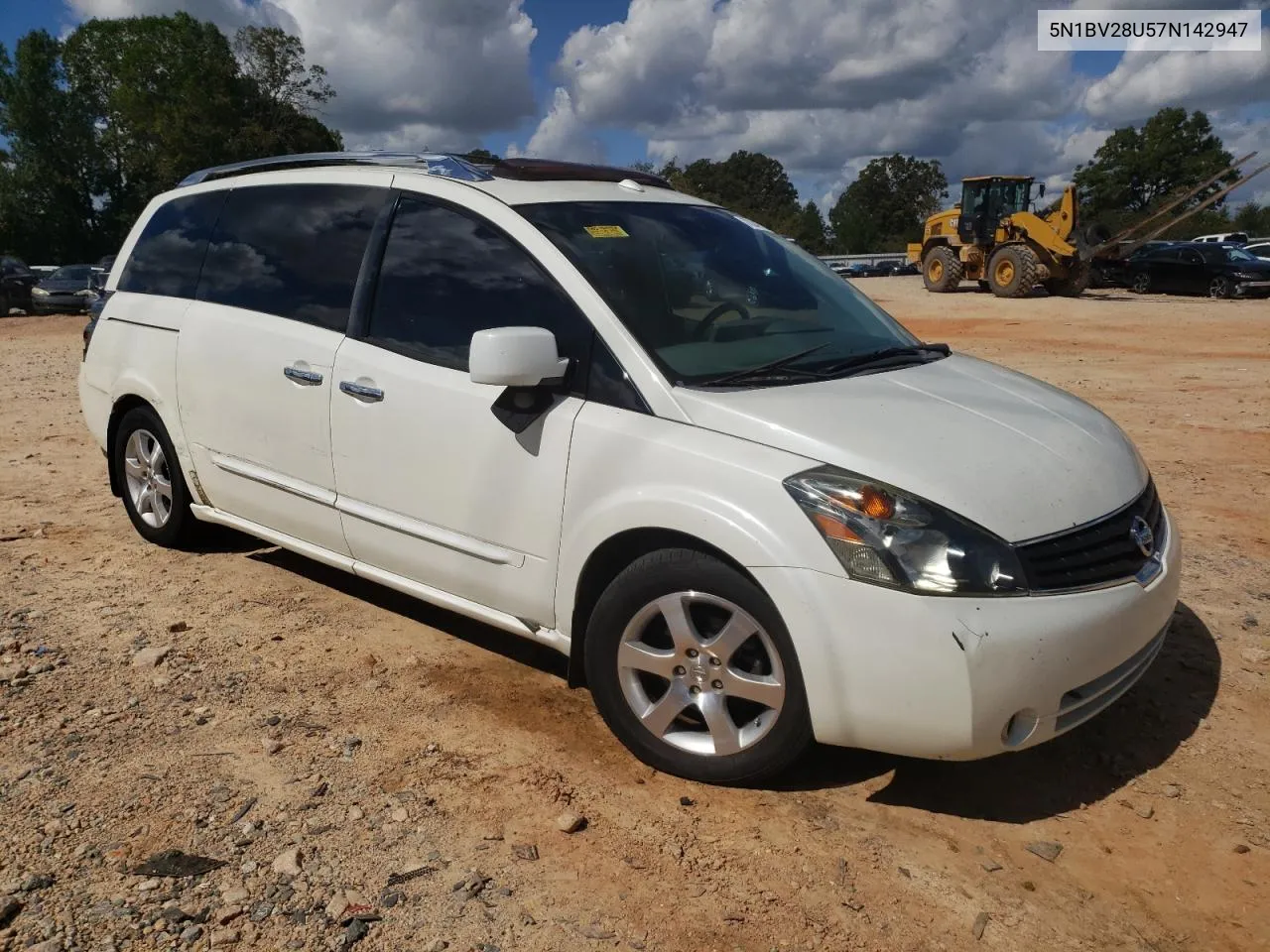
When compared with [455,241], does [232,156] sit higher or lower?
higher

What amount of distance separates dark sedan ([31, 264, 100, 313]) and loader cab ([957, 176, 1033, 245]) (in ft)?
69.1

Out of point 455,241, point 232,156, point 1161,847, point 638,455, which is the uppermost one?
point 232,156

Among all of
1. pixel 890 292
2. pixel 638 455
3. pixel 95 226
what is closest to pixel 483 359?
pixel 638 455

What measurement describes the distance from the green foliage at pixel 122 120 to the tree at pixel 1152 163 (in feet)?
188

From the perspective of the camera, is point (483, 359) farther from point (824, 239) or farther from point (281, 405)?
point (824, 239)

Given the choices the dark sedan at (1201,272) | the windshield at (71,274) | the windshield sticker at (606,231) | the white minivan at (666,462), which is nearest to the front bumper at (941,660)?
the white minivan at (666,462)

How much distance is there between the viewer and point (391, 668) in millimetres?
4008

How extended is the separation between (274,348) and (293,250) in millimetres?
453

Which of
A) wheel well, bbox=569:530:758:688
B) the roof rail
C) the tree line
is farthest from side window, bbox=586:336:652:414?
the tree line

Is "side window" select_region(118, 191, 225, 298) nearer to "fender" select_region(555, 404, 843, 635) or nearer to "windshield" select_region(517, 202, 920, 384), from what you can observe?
"windshield" select_region(517, 202, 920, 384)

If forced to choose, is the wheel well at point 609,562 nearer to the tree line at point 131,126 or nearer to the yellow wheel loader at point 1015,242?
the yellow wheel loader at point 1015,242

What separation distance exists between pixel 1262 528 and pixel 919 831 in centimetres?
388

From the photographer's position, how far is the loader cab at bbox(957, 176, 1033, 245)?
25.7 metres

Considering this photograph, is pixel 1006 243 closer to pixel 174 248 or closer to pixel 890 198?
pixel 174 248
